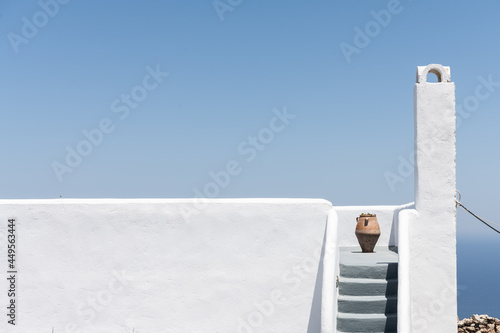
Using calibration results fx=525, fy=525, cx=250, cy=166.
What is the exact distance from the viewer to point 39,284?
780 cm

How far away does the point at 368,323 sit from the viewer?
7152mm

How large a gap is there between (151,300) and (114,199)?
5.31ft

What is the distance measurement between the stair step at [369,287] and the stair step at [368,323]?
421mm

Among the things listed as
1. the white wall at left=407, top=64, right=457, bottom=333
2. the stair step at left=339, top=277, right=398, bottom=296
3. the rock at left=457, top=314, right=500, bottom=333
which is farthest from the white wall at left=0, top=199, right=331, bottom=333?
the rock at left=457, top=314, right=500, bottom=333

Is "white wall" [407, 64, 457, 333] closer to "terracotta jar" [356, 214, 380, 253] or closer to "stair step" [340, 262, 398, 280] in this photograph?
"stair step" [340, 262, 398, 280]

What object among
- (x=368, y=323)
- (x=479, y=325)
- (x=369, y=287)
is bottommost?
(x=479, y=325)

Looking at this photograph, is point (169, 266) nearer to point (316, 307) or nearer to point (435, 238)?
point (316, 307)

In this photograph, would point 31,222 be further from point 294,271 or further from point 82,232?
point 294,271

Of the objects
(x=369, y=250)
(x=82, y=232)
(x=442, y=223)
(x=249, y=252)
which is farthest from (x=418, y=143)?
(x=82, y=232)

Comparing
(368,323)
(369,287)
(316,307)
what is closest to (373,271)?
(369,287)

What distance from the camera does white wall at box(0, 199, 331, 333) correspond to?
770cm

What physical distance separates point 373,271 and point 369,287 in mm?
268

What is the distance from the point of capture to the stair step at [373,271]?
773 cm

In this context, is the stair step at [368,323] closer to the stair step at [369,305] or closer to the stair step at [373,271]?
the stair step at [369,305]
